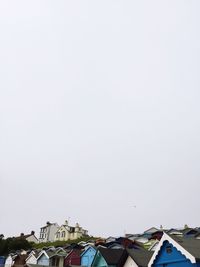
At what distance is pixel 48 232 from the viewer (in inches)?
4242

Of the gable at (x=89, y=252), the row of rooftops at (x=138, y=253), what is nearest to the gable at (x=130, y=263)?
the row of rooftops at (x=138, y=253)

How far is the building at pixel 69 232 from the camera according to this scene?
3880 inches

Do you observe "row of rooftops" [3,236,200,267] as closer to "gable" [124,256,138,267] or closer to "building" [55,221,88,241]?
"gable" [124,256,138,267]

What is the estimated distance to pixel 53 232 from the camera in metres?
108

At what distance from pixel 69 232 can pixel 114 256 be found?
63.9 meters

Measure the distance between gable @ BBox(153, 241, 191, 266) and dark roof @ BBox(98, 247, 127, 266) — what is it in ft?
28.8

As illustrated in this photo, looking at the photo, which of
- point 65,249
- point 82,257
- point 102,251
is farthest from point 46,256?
point 102,251

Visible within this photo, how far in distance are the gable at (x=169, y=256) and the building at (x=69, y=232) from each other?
72930 mm

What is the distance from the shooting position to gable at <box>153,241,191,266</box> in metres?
26.3

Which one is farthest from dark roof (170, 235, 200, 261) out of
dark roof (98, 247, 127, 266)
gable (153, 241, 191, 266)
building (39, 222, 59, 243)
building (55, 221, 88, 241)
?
building (39, 222, 59, 243)

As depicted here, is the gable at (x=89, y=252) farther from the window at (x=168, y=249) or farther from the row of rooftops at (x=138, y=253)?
the window at (x=168, y=249)

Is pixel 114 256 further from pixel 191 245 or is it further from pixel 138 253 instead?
pixel 191 245

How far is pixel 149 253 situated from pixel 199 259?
14.3 m

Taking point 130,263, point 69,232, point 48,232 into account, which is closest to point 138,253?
point 130,263
